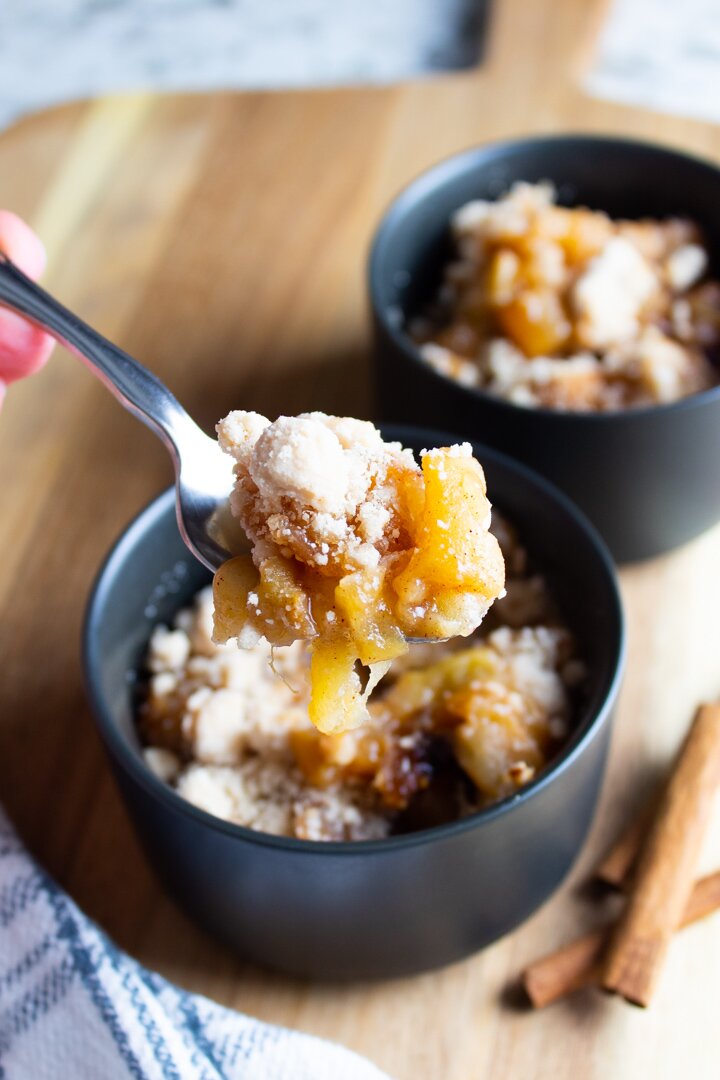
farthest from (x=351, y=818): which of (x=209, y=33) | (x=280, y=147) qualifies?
(x=209, y=33)

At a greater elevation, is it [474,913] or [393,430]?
[393,430]

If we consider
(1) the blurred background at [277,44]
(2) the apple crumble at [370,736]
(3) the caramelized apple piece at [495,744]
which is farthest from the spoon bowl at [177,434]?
(1) the blurred background at [277,44]

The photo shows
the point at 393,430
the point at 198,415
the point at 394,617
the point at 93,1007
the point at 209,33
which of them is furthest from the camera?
the point at 209,33

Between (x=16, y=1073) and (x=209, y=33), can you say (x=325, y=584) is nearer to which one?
(x=16, y=1073)

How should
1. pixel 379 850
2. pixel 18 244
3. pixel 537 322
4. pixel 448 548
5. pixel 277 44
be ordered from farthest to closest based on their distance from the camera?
pixel 277 44, pixel 537 322, pixel 18 244, pixel 379 850, pixel 448 548

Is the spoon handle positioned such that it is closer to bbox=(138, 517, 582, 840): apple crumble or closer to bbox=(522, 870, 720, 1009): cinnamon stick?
bbox=(138, 517, 582, 840): apple crumble

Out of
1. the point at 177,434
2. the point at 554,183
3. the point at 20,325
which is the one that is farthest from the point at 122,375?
the point at 554,183

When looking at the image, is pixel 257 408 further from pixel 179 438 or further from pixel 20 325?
pixel 179 438
